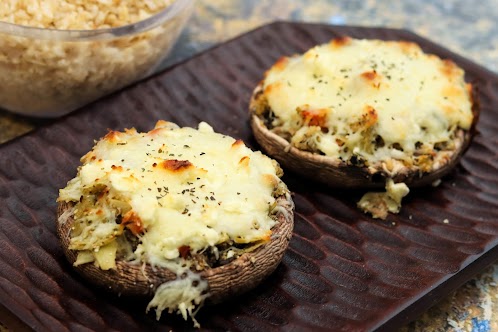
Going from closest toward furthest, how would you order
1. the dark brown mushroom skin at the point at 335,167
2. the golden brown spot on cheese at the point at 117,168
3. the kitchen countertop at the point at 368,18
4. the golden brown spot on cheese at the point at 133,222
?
1. the golden brown spot on cheese at the point at 133,222
2. the golden brown spot on cheese at the point at 117,168
3. the dark brown mushroom skin at the point at 335,167
4. the kitchen countertop at the point at 368,18

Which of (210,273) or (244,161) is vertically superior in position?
(244,161)

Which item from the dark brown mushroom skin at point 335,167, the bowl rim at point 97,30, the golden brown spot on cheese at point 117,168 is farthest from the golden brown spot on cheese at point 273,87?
the golden brown spot on cheese at point 117,168

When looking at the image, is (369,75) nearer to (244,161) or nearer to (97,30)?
(244,161)

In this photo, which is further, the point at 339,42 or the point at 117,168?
the point at 339,42

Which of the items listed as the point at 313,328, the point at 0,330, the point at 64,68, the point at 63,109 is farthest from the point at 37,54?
the point at 313,328

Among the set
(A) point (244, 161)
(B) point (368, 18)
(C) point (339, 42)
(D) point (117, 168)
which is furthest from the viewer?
(B) point (368, 18)

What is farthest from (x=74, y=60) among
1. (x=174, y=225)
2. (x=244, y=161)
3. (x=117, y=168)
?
(x=174, y=225)

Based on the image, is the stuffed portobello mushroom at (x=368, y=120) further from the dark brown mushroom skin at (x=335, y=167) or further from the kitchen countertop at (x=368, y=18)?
the kitchen countertop at (x=368, y=18)

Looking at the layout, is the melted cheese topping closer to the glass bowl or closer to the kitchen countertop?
the glass bowl
